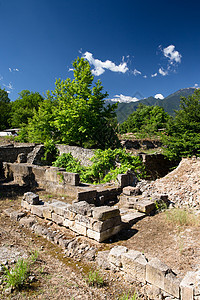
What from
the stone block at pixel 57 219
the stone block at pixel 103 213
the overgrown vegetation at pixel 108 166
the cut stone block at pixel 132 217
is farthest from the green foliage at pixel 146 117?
the stone block at pixel 103 213

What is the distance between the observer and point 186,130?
42.2 ft

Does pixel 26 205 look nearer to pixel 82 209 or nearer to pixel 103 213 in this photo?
pixel 82 209

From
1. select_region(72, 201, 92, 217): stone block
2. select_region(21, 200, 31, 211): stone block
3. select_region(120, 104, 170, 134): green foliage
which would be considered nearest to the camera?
select_region(72, 201, 92, 217): stone block

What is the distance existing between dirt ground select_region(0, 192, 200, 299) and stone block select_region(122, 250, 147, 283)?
0.20 m

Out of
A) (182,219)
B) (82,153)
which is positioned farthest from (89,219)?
(82,153)

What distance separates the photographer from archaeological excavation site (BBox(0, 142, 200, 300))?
130 inches

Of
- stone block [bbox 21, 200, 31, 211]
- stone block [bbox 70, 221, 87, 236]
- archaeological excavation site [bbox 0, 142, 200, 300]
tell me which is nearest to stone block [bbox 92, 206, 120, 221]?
archaeological excavation site [bbox 0, 142, 200, 300]

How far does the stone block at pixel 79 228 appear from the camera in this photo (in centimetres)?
525

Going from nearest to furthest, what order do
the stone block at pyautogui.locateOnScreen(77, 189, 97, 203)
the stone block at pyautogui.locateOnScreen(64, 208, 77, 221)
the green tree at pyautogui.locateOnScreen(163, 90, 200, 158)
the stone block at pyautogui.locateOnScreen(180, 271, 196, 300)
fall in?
the stone block at pyautogui.locateOnScreen(180, 271, 196, 300)
the stone block at pyautogui.locateOnScreen(64, 208, 77, 221)
the stone block at pyautogui.locateOnScreen(77, 189, 97, 203)
the green tree at pyautogui.locateOnScreen(163, 90, 200, 158)

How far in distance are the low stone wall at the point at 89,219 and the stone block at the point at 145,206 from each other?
1548 mm

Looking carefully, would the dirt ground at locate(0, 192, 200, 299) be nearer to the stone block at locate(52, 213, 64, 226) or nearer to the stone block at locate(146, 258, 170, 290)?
the stone block at locate(146, 258, 170, 290)

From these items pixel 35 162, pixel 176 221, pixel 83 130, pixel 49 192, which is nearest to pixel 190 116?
pixel 83 130

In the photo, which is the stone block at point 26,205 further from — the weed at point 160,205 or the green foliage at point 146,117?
the green foliage at point 146,117

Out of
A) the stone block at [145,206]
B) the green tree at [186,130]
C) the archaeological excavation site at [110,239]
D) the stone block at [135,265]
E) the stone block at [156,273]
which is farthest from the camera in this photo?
the green tree at [186,130]
